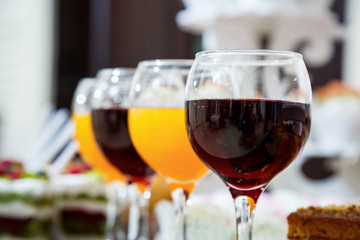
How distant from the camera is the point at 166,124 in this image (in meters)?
0.65

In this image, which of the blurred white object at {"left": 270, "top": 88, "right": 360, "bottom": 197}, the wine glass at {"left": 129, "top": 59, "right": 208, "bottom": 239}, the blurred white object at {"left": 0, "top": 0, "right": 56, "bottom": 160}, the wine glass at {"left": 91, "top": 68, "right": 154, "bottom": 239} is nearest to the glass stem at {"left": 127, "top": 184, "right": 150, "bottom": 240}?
the wine glass at {"left": 91, "top": 68, "right": 154, "bottom": 239}

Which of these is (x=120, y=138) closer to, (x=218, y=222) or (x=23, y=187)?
(x=218, y=222)

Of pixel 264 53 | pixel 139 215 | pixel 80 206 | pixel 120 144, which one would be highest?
pixel 264 53

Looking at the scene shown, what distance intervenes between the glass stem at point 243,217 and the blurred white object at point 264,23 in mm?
1212

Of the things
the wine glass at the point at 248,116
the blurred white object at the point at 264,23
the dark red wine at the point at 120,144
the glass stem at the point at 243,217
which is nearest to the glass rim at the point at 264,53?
the wine glass at the point at 248,116

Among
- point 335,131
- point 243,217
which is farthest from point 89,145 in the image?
point 335,131

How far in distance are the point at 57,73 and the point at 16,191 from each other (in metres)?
3.20

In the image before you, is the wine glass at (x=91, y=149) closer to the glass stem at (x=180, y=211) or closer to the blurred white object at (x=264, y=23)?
the glass stem at (x=180, y=211)

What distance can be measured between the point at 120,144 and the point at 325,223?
0.35 m

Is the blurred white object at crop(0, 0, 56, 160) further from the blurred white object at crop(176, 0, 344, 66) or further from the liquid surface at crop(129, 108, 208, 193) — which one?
the liquid surface at crop(129, 108, 208, 193)

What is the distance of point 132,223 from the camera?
0.83 meters

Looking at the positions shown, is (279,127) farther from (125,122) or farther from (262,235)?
(125,122)

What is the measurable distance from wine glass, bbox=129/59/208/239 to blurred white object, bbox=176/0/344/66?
1037mm

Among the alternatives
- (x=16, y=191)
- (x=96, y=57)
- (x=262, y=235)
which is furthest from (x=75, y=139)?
(x=96, y=57)
